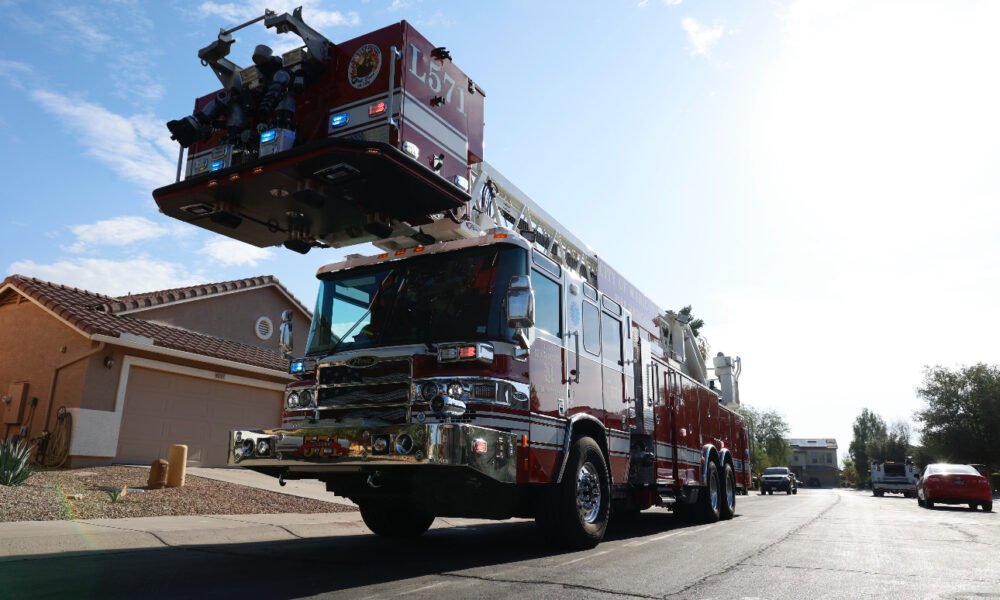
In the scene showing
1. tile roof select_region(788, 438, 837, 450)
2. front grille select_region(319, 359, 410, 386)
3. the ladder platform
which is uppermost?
tile roof select_region(788, 438, 837, 450)

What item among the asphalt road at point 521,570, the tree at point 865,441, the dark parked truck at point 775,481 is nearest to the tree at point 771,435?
the tree at point 865,441

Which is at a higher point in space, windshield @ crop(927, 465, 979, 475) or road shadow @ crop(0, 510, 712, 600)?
windshield @ crop(927, 465, 979, 475)

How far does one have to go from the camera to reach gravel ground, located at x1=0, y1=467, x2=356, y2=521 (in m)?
8.50

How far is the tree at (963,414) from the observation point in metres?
52.7

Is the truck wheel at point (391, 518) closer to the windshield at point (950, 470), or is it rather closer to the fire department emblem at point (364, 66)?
the fire department emblem at point (364, 66)

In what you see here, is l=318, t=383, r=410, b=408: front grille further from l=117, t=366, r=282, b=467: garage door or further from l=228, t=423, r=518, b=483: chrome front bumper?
l=117, t=366, r=282, b=467: garage door

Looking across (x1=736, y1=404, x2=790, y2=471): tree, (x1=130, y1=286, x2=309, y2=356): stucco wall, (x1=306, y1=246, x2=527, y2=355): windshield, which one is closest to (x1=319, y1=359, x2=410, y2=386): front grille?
(x1=306, y1=246, x2=527, y2=355): windshield

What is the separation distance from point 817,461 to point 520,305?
155416 mm

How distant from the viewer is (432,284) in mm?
6891

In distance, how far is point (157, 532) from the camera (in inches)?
294

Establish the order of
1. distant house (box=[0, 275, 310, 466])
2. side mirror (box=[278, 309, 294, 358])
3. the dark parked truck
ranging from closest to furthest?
side mirror (box=[278, 309, 294, 358]) < distant house (box=[0, 275, 310, 466]) < the dark parked truck

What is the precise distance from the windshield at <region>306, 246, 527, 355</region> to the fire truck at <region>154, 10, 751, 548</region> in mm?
18

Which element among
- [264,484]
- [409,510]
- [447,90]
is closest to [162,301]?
[264,484]

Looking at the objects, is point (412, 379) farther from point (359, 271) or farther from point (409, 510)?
point (409, 510)
